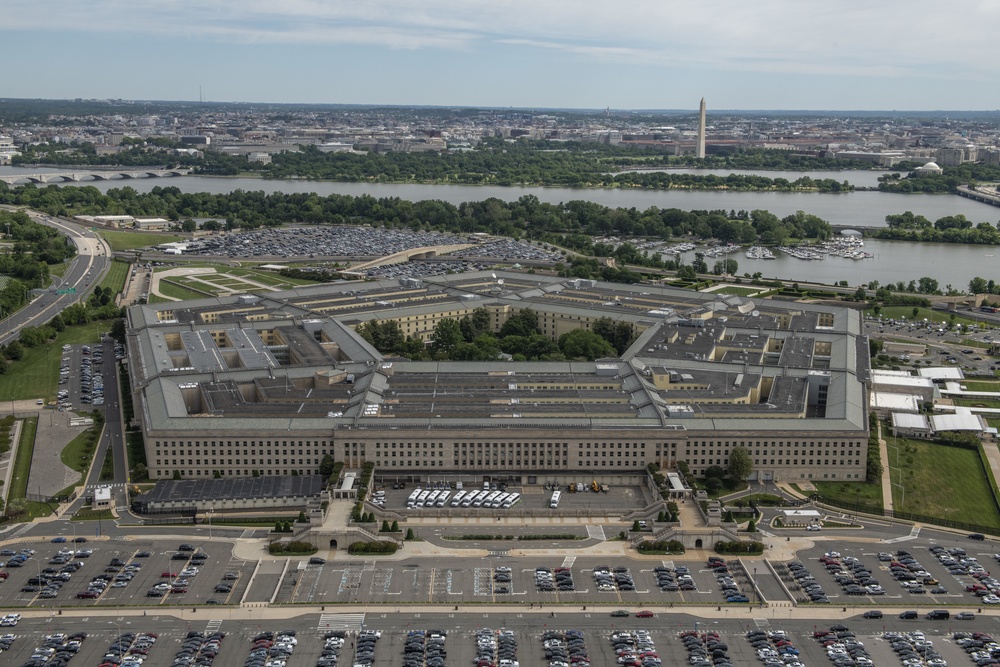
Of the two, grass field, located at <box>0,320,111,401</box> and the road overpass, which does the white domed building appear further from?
grass field, located at <box>0,320,111,401</box>

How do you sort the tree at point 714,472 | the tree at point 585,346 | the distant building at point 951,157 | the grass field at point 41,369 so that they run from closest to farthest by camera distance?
1. the tree at point 714,472
2. the grass field at point 41,369
3. the tree at point 585,346
4. the distant building at point 951,157

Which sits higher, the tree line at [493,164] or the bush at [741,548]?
the tree line at [493,164]

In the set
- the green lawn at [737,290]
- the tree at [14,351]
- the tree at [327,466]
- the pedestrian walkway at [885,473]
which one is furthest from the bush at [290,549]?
the green lawn at [737,290]

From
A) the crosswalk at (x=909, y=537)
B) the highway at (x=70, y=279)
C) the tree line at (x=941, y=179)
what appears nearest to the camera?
the crosswalk at (x=909, y=537)

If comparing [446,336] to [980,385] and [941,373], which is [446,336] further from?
[980,385]

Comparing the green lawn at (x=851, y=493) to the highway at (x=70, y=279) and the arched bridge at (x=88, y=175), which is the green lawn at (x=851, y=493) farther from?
the arched bridge at (x=88, y=175)

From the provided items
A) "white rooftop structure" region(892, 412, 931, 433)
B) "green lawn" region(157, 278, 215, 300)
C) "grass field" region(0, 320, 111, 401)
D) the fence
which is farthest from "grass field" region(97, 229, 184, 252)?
the fence

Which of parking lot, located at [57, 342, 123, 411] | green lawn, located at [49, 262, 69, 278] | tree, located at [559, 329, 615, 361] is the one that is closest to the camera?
parking lot, located at [57, 342, 123, 411]
